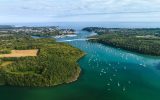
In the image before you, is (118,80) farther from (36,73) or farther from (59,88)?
(36,73)

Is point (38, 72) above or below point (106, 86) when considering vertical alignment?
above

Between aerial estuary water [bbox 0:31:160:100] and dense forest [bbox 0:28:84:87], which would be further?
dense forest [bbox 0:28:84:87]

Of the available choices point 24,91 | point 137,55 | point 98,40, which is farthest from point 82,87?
point 98,40

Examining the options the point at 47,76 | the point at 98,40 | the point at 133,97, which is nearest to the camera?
the point at 133,97

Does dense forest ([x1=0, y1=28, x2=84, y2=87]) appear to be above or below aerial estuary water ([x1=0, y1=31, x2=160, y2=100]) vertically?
above

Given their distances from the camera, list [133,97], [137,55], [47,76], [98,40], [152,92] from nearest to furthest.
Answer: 1. [133,97]
2. [152,92]
3. [47,76]
4. [137,55]
5. [98,40]

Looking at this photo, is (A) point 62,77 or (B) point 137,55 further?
Result: (B) point 137,55

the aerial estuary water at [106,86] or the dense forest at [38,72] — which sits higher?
the dense forest at [38,72]

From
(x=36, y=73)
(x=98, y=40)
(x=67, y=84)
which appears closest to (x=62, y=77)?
(x=67, y=84)

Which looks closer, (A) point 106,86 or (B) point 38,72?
(A) point 106,86

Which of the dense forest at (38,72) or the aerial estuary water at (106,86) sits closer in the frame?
the aerial estuary water at (106,86)
